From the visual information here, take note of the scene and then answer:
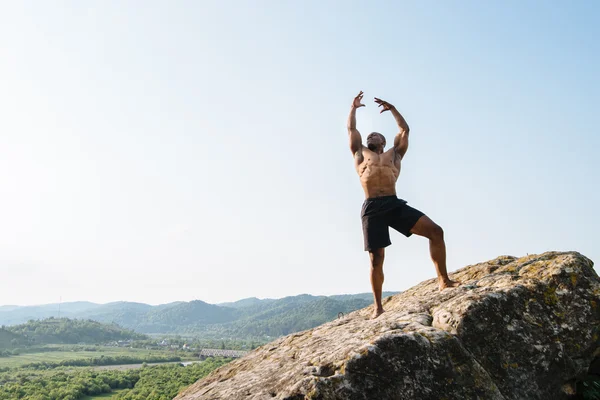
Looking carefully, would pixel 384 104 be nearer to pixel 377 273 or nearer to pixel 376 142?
pixel 376 142

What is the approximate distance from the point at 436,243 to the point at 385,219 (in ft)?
2.82

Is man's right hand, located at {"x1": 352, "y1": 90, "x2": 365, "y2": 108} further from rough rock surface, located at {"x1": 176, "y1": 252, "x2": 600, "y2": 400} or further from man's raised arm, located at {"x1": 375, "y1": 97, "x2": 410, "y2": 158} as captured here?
rough rock surface, located at {"x1": 176, "y1": 252, "x2": 600, "y2": 400}

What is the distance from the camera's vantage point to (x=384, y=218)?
7086 mm

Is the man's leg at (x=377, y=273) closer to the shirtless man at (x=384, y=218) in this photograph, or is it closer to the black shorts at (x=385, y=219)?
the shirtless man at (x=384, y=218)

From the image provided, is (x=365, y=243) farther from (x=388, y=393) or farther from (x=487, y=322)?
(x=388, y=393)

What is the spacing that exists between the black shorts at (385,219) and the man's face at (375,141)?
1.04 metres

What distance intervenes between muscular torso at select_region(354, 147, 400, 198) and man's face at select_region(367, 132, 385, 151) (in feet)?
0.60

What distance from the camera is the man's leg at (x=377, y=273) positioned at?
7.04 meters

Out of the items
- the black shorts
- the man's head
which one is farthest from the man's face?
the black shorts

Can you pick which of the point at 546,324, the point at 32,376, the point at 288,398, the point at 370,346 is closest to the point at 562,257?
the point at 546,324

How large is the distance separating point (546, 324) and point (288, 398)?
3.30 metres

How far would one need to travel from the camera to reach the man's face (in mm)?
7695

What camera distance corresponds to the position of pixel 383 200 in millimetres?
7109

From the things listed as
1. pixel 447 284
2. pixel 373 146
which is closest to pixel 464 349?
pixel 447 284
